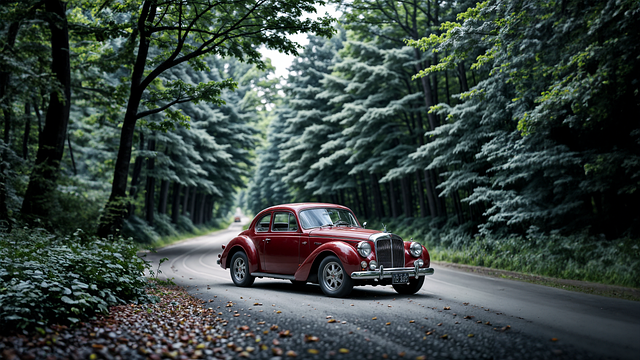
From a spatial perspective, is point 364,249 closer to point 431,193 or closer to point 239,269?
point 239,269

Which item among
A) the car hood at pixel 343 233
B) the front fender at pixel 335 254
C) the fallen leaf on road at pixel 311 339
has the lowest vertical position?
the fallen leaf on road at pixel 311 339

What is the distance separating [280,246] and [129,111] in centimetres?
652

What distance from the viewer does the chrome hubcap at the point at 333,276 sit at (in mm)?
8203

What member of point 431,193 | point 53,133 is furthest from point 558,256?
point 53,133

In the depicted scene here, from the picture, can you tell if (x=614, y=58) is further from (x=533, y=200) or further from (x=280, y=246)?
(x=280, y=246)

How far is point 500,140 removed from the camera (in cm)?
1387

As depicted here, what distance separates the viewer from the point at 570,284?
10234mm

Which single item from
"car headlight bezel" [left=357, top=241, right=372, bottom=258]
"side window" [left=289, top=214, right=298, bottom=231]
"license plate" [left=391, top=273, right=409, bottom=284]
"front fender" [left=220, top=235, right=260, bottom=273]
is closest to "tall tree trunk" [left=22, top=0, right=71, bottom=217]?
"front fender" [left=220, top=235, right=260, bottom=273]

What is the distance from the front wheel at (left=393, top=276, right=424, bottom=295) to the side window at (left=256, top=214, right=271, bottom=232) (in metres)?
3.25

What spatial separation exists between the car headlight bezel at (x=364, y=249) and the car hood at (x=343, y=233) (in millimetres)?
250

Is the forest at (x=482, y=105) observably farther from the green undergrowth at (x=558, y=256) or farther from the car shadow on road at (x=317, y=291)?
the car shadow on road at (x=317, y=291)

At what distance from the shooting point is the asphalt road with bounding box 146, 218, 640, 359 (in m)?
4.69

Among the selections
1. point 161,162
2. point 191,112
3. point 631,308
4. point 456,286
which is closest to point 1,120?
point 161,162

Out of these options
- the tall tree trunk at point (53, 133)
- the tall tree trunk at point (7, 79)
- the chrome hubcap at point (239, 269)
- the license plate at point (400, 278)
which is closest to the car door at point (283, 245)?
the chrome hubcap at point (239, 269)
